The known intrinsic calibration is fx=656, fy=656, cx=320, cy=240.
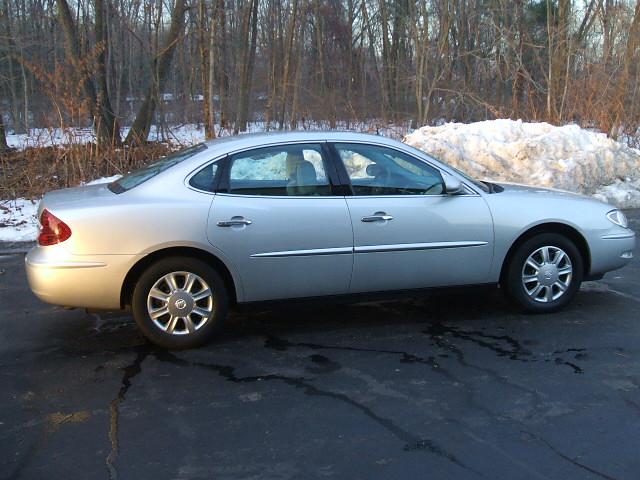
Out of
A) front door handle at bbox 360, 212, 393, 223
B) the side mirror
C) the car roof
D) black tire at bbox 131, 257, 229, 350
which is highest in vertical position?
the car roof

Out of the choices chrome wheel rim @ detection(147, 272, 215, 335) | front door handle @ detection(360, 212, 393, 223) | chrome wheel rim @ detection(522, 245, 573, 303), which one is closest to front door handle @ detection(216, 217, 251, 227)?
chrome wheel rim @ detection(147, 272, 215, 335)

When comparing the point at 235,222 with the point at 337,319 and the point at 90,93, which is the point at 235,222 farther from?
Result: the point at 90,93

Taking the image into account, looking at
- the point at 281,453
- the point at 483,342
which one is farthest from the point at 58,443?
the point at 483,342

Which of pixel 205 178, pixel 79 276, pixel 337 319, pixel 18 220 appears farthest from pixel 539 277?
pixel 18 220

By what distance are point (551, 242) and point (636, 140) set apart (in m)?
11.8

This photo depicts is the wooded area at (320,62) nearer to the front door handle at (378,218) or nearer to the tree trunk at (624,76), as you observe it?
the tree trunk at (624,76)

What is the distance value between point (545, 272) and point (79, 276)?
3714mm

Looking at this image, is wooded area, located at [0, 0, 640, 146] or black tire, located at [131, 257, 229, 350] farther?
wooded area, located at [0, 0, 640, 146]

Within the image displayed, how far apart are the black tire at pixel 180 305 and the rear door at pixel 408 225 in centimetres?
107

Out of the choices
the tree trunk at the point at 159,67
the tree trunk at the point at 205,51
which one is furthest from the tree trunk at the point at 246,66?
the tree trunk at the point at 205,51

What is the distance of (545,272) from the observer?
553 centimetres

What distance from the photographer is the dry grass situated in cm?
1164

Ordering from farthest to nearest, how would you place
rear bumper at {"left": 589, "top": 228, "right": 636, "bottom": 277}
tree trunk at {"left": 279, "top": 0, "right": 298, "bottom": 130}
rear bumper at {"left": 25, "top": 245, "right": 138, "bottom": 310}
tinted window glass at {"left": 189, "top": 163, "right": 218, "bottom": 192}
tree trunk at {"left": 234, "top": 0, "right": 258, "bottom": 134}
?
tree trunk at {"left": 279, "top": 0, "right": 298, "bottom": 130}, tree trunk at {"left": 234, "top": 0, "right": 258, "bottom": 134}, rear bumper at {"left": 589, "top": 228, "right": 636, "bottom": 277}, tinted window glass at {"left": 189, "top": 163, "right": 218, "bottom": 192}, rear bumper at {"left": 25, "top": 245, "right": 138, "bottom": 310}

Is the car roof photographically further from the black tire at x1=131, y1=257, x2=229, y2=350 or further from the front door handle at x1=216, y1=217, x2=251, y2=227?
the black tire at x1=131, y1=257, x2=229, y2=350
